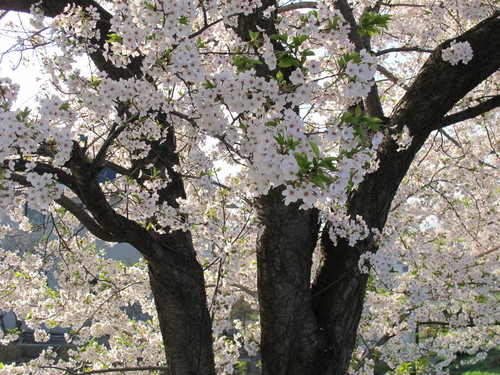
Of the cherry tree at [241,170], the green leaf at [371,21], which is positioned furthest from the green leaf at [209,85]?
the green leaf at [371,21]

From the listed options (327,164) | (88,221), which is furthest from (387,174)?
(88,221)

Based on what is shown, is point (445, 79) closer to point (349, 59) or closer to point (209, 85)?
point (349, 59)

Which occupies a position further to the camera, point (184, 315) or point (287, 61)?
point (184, 315)

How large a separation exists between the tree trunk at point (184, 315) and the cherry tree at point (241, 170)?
0.04 ft

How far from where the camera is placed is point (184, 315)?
3648 millimetres

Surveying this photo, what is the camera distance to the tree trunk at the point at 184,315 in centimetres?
360

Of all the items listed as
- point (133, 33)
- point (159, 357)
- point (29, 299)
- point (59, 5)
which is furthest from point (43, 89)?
point (159, 357)

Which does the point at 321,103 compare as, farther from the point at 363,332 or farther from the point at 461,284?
the point at 363,332

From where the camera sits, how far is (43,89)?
12.2 ft

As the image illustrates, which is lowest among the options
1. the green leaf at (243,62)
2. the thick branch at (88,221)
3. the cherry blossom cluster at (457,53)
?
the thick branch at (88,221)

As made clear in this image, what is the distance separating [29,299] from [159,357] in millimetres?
1698

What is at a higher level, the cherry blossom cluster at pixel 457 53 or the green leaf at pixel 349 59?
the cherry blossom cluster at pixel 457 53

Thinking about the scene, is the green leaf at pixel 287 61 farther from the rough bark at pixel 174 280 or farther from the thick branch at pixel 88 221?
the thick branch at pixel 88 221

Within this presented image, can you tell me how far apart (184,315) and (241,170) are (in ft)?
5.10
